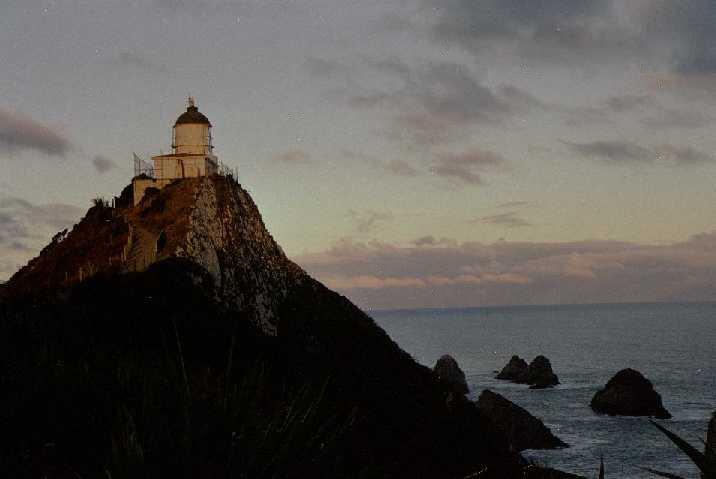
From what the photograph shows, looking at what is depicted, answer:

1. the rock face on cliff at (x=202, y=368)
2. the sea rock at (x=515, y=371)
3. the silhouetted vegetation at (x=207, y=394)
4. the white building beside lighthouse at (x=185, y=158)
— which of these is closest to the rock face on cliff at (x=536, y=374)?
the sea rock at (x=515, y=371)

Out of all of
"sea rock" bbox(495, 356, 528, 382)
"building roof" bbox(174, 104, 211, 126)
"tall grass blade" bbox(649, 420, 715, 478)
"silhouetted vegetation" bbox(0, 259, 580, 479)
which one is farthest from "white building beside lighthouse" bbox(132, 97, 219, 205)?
"sea rock" bbox(495, 356, 528, 382)

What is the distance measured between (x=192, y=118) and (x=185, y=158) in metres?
4.23

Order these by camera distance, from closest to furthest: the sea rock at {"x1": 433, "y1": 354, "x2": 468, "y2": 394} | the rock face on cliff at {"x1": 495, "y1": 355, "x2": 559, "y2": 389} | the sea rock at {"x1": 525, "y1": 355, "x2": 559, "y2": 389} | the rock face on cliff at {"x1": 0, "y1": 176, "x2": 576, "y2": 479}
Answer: the rock face on cliff at {"x1": 0, "y1": 176, "x2": 576, "y2": 479}, the sea rock at {"x1": 433, "y1": 354, "x2": 468, "y2": 394}, the sea rock at {"x1": 525, "y1": 355, "x2": 559, "y2": 389}, the rock face on cliff at {"x1": 495, "y1": 355, "x2": 559, "y2": 389}

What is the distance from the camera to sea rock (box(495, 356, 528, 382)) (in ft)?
380

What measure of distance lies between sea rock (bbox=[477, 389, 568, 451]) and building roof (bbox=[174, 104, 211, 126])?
37.2 meters

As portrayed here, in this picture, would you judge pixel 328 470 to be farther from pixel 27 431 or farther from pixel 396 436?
pixel 396 436

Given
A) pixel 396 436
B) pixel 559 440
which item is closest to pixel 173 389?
pixel 396 436

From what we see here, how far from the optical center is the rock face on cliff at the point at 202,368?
469 cm

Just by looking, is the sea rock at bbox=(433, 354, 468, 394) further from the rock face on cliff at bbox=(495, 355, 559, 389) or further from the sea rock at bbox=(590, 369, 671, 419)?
the sea rock at bbox=(590, 369, 671, 419)

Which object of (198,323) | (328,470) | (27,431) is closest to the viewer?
(328,470)

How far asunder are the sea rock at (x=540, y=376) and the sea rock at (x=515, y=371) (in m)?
3.77

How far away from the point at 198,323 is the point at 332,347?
2126cm

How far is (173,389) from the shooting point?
5207 mm

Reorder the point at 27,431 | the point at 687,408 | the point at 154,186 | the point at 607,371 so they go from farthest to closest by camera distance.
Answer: the point at 607,371 → the point at 687,408 → the point at 154,186 → the point at 27,431
